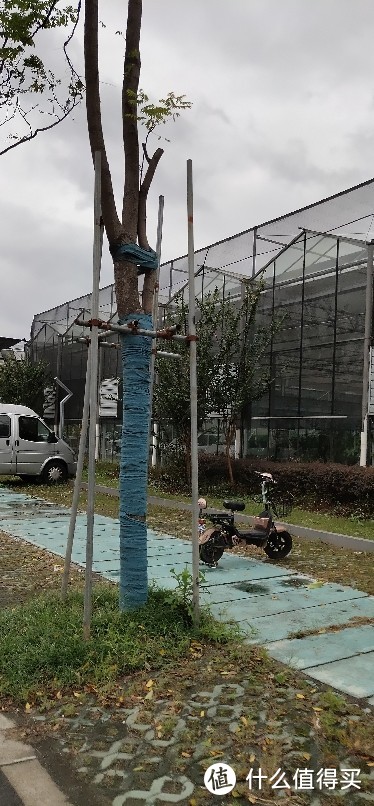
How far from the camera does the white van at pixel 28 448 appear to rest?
18078 mm

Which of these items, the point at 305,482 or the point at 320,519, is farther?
the point at 305,482

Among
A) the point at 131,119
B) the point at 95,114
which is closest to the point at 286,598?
the point at 131,119

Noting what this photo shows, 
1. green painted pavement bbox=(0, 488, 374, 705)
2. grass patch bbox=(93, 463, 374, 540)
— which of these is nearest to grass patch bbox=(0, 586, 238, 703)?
green painted pavement bbox=(0, 488, 374, 705)

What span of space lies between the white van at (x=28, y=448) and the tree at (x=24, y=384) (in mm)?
9923

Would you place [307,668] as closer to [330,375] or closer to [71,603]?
[71,603]

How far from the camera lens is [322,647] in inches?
193

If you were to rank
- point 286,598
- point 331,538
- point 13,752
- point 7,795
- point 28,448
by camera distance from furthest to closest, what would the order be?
point 28,448 → point 331,538 → point 286,598 → point 13,752 → point 7,795

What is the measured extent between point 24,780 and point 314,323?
14.4 meters

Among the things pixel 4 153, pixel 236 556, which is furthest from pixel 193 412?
pixel 4 153

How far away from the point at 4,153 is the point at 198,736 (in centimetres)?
736

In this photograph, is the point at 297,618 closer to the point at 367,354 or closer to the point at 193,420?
the point at 193,420

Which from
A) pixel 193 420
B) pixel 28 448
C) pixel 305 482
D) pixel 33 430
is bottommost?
pixel 305 482

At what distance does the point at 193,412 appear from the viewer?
17.2 feet

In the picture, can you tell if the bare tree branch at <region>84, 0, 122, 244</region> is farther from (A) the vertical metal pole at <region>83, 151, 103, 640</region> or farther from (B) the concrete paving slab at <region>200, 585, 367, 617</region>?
(B) the concrete paving slab at <region>200, 585, 367, 617</region>
